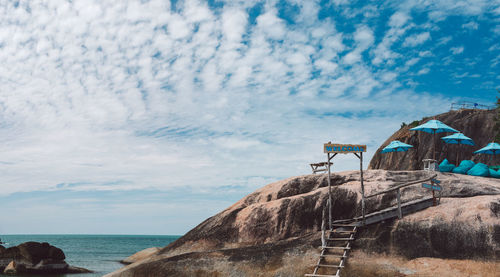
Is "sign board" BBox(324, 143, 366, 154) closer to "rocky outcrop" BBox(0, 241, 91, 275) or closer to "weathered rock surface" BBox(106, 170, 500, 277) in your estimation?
"weathered rock surface" BBox(106, 170, 500, 277)

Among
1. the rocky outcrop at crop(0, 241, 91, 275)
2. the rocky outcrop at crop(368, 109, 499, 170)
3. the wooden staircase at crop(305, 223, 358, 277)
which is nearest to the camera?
the wooden staircase at crop(305, 223, 358, 277)

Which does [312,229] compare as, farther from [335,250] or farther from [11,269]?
[11,269]

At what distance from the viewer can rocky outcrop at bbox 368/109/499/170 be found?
48406 millimetres

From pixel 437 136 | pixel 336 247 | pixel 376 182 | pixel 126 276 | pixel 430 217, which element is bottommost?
pixel 126 276

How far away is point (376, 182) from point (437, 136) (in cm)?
3096

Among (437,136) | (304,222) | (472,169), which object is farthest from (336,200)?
(437,136)

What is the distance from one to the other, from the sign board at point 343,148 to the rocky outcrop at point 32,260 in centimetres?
3432

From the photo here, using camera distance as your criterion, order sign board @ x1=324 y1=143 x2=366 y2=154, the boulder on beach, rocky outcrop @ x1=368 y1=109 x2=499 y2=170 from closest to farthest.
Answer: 1. sign board @ x1=324 y1=143 x2=366 y2=154
2. the boulder on beach
3. rocky outcrop @ x1=368 y1=109 x2=499 y2=170

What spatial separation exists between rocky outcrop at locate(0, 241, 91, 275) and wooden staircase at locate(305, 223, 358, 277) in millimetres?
33034

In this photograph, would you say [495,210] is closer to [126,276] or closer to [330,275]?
[330,275]

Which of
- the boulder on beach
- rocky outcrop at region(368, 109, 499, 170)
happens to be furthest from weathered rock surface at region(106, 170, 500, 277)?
rocky outcrop at region(368, 109, 499, 170)

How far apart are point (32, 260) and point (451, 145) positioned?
48.0 m

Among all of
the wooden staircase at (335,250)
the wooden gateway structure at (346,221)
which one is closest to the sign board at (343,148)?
the wooden gateway structure at (346,221)

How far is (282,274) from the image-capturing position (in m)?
18.6
